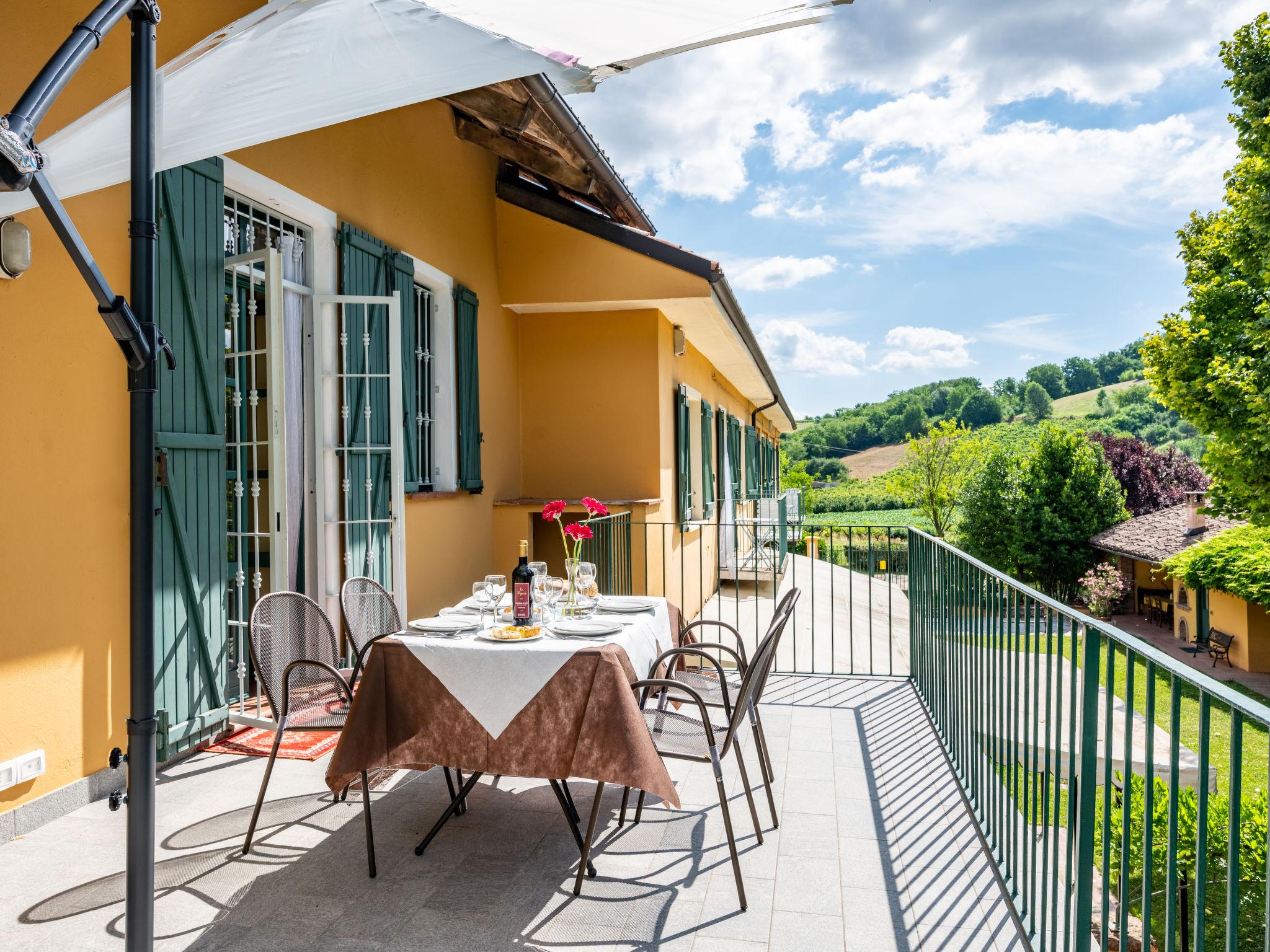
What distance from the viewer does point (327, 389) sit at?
4832 mm

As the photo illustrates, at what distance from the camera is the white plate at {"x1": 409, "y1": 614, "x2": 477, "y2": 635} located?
2865mm

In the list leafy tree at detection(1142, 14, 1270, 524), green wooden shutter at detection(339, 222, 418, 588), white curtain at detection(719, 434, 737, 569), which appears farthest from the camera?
leafy tree at detection(1142, 14, 1270, 524)

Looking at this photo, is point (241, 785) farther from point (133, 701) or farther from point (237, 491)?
point (133, 701)

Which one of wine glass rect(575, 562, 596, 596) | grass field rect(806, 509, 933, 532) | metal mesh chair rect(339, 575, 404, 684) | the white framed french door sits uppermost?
the white framed french door

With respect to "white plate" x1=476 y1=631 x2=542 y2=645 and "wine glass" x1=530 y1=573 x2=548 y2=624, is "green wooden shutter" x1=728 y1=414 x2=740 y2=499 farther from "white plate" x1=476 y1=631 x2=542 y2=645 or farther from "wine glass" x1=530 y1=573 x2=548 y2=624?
"white plate" x1=476 y1=631 x2=542 y2=645

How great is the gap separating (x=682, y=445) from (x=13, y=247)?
596cm

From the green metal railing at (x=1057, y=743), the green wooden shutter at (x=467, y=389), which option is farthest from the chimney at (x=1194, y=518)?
the green wooden shutter at (x=467, y=389)

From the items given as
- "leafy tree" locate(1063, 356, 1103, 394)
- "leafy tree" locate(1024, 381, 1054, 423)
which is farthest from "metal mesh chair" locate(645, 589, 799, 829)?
"leafy tree" locate(1063, 356, 1103, 394)

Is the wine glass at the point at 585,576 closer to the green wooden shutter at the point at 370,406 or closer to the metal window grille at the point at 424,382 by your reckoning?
the green wooden shutter at the point at 370,406

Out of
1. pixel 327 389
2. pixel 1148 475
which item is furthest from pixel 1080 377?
pixel 327 389

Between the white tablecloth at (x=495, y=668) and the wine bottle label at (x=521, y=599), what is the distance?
0.18m

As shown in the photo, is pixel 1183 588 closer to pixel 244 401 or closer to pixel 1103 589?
pixel 1103 589

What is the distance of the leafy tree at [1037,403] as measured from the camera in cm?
6656

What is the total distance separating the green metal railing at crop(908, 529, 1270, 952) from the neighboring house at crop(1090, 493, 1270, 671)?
1700 cm
